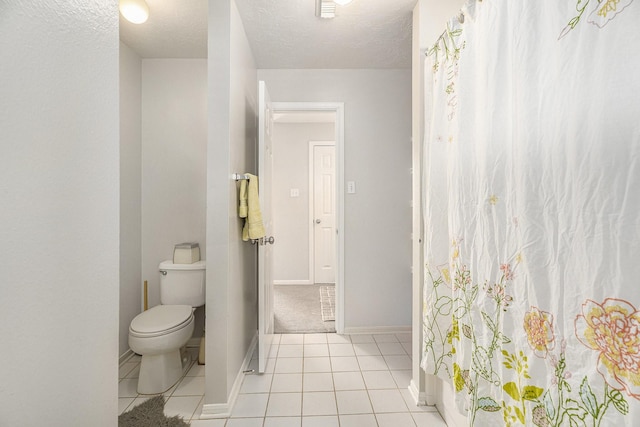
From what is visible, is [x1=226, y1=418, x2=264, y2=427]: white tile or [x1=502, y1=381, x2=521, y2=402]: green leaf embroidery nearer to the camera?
[x1=502, y1=381, x2=521, y2=402]: green leaf embroidery

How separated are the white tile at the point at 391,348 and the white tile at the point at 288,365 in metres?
0.69

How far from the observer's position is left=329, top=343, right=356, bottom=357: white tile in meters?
2.46

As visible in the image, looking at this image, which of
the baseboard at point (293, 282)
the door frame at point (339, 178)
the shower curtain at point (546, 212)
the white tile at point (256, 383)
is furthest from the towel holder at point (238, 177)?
the baseboard at point (293, 282)

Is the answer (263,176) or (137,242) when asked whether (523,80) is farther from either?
(137,242)

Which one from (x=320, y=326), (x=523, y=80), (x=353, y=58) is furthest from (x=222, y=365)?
(x=353, y=58)

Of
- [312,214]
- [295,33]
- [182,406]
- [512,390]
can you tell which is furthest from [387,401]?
[312,214]

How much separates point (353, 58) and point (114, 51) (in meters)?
2.23

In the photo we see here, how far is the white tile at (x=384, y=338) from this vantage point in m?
2.72

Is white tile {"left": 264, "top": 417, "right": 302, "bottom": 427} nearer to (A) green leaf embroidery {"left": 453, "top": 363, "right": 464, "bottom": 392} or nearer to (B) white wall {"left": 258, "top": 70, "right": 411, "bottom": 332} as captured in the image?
(A) green leaf embroidery {"left": 453, "top": 363, "right": 464, "bottom": 392}

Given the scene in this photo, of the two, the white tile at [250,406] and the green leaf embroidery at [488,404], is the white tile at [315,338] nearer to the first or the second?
the white tile at [250,406]

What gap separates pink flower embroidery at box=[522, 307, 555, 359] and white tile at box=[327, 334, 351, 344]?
199 cm

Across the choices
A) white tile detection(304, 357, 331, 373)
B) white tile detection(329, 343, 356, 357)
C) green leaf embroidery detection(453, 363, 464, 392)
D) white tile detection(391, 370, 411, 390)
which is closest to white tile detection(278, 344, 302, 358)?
white tile detection(304, 357, 331, 373)

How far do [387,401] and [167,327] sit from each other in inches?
55.5

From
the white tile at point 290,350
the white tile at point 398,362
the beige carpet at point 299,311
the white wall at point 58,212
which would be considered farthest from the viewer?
the beige carpet at point 299,311
